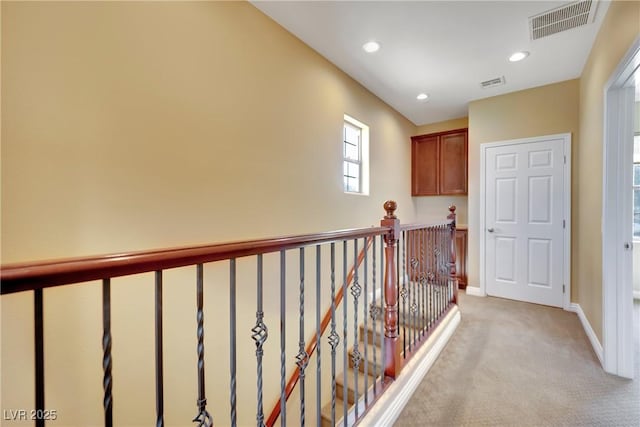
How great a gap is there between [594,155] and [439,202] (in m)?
2.27

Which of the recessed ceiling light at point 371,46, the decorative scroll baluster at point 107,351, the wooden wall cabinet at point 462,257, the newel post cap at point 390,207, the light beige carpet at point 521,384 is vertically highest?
the recessed ceiling light at point 371,46

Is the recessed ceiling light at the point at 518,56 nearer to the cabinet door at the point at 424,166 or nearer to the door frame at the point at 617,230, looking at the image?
the door frame at the point at 617,230

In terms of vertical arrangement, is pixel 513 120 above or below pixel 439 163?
above

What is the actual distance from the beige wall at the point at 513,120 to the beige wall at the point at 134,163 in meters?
2.75

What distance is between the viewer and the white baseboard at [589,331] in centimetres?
213

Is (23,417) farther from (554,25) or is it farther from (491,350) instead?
(554,25)

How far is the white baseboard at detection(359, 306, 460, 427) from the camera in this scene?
4.78 ft

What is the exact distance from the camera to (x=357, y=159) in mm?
3568

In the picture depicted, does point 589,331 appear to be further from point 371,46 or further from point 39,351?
point 39,351

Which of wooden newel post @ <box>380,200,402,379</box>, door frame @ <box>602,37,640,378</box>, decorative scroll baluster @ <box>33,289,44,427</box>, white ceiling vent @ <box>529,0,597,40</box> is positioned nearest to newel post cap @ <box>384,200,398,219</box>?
wooden newel post @ <box>380,200,402,379</box>

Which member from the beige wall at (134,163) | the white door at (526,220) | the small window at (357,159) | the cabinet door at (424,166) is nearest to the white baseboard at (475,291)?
the white door at (526,220)

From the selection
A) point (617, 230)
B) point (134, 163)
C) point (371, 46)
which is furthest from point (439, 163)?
point (134, 163)

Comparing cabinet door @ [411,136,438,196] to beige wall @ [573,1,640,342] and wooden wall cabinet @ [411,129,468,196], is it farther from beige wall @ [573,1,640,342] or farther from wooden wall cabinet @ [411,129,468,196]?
beige wall @ [573,1,640,342]

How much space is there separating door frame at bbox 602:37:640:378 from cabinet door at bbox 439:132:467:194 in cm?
221
